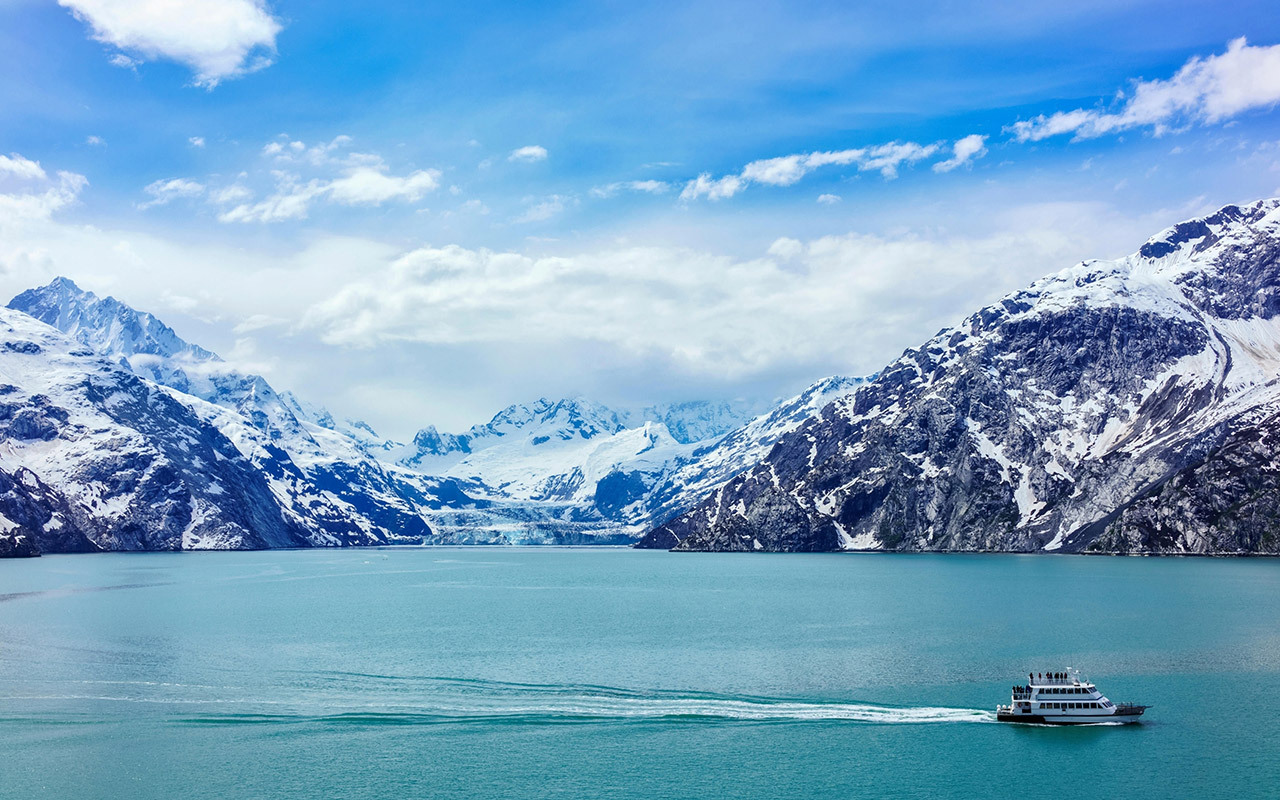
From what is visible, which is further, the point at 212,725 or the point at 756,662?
the point at 756,662

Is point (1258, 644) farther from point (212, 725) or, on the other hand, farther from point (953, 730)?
point (212, 725)

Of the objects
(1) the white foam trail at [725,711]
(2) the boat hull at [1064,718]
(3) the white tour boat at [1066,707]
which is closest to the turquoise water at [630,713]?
(1) the white foam trail at [725,711]

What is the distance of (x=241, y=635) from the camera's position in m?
174

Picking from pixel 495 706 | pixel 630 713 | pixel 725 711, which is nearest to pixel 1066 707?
pixel 725 711

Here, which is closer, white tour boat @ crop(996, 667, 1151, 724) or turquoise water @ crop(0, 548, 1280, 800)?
turquoise water @ crop(0, 548, 1280, 800)

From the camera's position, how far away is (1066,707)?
362 ft

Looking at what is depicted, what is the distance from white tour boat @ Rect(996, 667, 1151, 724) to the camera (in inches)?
4296

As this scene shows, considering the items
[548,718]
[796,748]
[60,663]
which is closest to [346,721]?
[548,718]

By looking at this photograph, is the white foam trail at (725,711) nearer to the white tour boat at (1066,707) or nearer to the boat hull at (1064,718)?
the boat hull at (1064,718)

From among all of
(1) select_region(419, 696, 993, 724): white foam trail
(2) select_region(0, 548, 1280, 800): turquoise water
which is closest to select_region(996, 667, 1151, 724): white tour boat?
(2) select_region(0, 548, 1280, 800): turquoise water

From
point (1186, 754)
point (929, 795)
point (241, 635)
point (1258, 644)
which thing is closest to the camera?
point (929, 795)

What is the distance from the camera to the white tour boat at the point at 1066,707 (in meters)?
109

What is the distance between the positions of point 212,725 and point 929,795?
236ft

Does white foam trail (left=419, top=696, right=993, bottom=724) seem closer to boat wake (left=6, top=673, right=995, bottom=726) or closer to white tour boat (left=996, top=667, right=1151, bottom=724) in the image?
boat wake (left=6, top=673, right=995, bottom=726)
